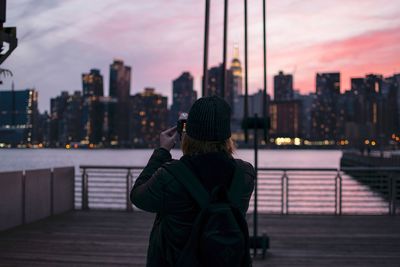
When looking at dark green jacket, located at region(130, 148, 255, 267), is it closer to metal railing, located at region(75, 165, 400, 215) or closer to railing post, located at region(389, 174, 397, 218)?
metal railing, located at region(75, 165, 400, 215)

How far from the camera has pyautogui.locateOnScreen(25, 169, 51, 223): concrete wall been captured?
8827 millimetres

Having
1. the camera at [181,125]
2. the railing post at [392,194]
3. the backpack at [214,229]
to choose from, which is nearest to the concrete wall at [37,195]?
the railing post at [392,194]

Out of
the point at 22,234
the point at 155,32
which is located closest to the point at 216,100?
the point at 22,234

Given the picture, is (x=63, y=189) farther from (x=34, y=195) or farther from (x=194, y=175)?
(x=194, y=175)

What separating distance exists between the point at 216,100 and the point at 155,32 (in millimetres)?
166851

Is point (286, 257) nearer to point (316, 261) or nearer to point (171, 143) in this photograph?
point (316, 261)

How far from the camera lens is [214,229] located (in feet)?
6.37

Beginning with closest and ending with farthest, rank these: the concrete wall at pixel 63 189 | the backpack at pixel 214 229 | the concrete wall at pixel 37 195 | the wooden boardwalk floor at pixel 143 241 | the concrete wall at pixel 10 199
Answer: the backpack at pixel 214 229 → the wooden boardwalk floor at pixel 143 241 → the concrete wall at pixel 10 199 → the concrete wall at pixel 37 195 → the concrete wall at pixel 63 189

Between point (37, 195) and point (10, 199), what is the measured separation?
2.96 ft

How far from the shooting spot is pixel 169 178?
2.07 meters

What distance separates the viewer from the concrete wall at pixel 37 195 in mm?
8827

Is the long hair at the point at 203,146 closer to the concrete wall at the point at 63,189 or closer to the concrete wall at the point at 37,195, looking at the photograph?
the concrete wall at the point at 37,195

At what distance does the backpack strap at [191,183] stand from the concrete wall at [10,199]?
662 centimetres

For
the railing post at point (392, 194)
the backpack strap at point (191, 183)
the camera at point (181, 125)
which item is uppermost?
the camera at point (181, 125)
